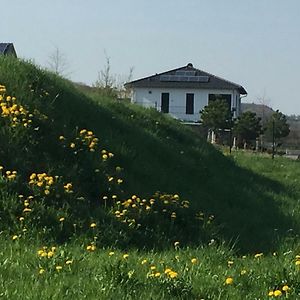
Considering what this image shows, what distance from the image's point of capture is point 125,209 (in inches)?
291

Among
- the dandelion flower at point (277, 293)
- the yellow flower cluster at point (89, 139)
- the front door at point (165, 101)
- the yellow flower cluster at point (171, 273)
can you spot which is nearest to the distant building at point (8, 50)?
the yellow flower cluster at point (89, 139)

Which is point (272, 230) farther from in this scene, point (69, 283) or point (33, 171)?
point (69, 283)

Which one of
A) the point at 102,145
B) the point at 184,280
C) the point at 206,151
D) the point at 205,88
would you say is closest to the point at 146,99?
the point at 205,88

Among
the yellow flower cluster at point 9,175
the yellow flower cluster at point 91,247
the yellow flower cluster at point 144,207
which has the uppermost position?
the yellow flower cluster at point 9,175

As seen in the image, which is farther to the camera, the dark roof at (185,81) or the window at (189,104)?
the dark roof at (185,81)

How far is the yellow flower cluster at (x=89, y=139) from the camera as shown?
8.72 metres

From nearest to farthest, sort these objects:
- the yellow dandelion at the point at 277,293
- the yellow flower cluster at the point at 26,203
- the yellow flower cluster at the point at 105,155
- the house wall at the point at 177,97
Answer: the yellow dandelion at the point at 277,293, the yellow flower cluster at the point at 26,203, the yellow flower cluster at the point at 105,155, the house wall at the point at 177,97

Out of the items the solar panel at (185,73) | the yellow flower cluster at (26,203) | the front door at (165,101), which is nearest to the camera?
the yellow flower cluster at (26,203)

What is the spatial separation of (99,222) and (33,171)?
49.7 inches

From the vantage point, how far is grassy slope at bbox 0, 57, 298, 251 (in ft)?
28.5

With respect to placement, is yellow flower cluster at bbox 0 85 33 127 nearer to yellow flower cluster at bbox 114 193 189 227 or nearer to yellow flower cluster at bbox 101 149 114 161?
yellow flower cluster at bbox 101 149 114 161

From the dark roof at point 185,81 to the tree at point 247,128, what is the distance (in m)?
14.9

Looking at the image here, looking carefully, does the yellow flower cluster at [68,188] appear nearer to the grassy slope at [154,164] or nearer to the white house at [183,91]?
the grassy slope at [154,164]

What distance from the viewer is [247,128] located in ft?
122
